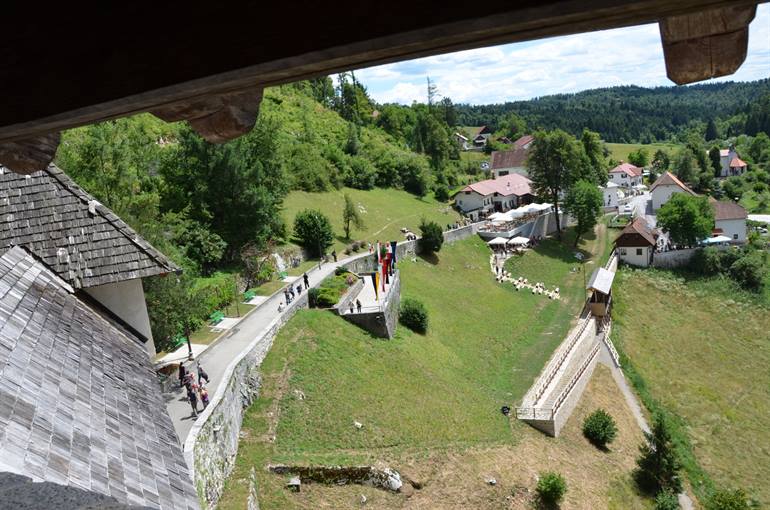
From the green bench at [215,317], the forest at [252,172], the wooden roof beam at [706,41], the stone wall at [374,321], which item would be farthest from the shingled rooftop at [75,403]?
the stone wall at [374,321]

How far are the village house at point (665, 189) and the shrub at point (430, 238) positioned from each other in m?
39.7

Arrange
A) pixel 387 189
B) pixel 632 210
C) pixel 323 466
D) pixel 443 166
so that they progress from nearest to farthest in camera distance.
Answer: pixel 323 466 < pixel 387 189 < pixel 632 210 < pixel 443 166

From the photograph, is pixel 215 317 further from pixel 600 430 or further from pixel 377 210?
pixel 377 210

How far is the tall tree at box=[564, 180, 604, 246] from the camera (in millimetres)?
52250

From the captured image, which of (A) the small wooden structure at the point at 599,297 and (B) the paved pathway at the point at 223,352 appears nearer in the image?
(B) the paved pathway at the point at 223,352

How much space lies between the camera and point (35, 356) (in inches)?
262

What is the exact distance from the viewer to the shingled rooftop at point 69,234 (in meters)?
9.74

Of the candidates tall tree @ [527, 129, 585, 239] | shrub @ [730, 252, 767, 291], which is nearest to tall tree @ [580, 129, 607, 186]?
tall tree @ [527, 129, 585, 239]

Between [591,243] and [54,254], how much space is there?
52.2m

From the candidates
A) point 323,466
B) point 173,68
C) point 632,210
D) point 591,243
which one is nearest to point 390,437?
point 323,466

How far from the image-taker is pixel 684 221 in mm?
51625

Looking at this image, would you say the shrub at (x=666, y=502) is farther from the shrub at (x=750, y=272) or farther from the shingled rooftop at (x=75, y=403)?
the shrub at (x=750, y=272)

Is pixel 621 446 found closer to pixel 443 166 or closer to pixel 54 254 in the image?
pixel 54 254

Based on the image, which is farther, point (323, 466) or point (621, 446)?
point (621, 446)
